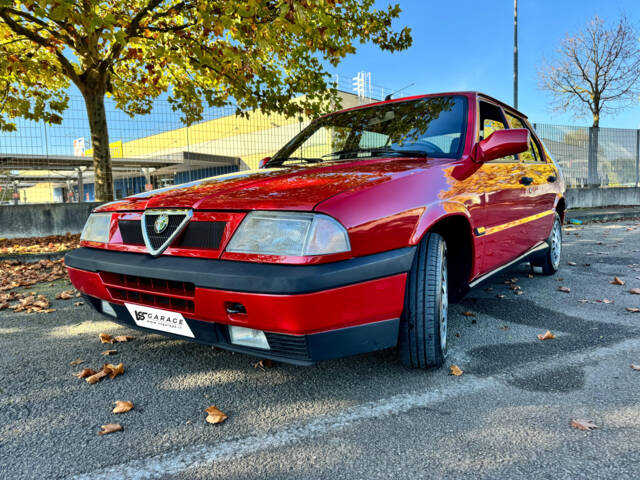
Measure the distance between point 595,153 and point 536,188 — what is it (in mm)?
11626

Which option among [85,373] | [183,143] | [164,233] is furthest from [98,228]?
[183,143]

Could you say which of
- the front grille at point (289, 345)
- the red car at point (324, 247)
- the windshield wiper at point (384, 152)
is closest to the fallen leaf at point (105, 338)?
the red car at point (324, 247)

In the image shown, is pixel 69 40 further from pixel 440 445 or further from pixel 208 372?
pixel 440 445

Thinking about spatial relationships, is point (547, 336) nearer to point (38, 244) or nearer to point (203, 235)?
point (203, 235)

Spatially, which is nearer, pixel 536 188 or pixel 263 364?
pixel 263 364

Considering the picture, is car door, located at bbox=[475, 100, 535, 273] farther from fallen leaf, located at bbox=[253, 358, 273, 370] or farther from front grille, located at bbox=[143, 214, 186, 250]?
front grille, located at bbox=[143, 214, 186, 250]

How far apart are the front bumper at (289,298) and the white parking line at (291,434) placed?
266 mm

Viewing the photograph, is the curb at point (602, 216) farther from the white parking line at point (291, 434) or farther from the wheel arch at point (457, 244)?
the white parking line at point (291, 434)

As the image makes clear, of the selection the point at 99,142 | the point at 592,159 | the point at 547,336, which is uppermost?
the point at 99,142

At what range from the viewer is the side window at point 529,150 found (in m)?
3.60

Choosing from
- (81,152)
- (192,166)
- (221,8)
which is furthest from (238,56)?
(81,152)

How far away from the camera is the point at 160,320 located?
2.04 meters

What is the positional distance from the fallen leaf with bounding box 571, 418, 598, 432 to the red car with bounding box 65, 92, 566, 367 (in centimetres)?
63

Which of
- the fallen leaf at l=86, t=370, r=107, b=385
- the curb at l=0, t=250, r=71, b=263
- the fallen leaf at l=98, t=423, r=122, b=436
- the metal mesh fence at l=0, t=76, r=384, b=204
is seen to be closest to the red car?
the fallen leaf at l=86, t=370, r=107, b=385
